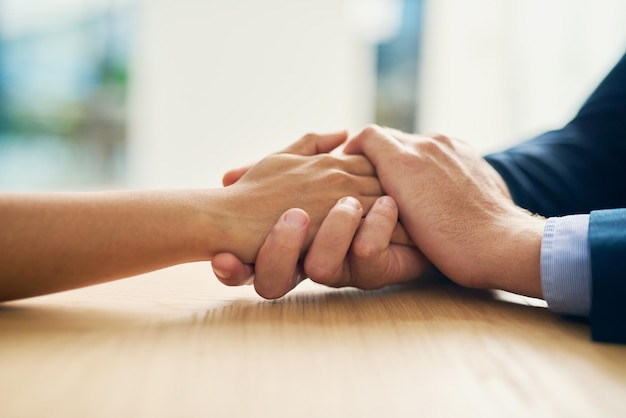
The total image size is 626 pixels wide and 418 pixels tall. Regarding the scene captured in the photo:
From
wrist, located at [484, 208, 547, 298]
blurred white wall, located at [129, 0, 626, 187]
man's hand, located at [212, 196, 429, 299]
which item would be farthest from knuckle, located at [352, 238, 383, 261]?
blurred white wall, located at [129, 0, 626, 187]

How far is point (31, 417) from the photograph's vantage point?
32 centimetres

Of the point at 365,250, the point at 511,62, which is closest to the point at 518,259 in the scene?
the point at 365,250

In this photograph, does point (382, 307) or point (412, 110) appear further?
point (412, 110)

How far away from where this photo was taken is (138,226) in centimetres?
63

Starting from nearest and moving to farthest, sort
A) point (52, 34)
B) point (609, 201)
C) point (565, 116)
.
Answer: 1. point (609, 201)
2. point (565, 116)
3. point (52, 34)

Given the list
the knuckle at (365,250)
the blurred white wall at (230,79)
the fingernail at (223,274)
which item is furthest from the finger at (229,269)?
the blurred white wall at (230,79)

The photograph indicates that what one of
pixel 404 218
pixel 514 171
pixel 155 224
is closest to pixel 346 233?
pixel 404 218

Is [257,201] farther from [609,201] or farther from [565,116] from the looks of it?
[565,116]

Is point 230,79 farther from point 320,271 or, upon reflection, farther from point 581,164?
point 320,271

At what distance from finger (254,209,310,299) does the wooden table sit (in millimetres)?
17

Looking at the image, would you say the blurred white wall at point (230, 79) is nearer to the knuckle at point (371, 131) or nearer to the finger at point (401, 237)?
the knuckle at point (371, 131)

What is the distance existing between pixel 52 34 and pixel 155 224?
143 inches

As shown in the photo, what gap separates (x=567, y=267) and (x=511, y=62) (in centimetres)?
276

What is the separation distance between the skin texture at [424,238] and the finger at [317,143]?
0.13 m
